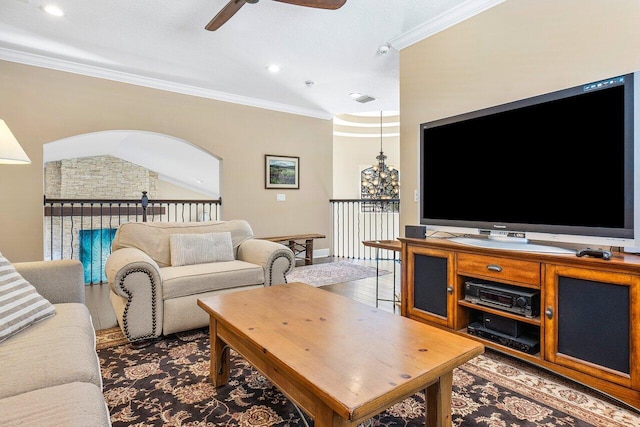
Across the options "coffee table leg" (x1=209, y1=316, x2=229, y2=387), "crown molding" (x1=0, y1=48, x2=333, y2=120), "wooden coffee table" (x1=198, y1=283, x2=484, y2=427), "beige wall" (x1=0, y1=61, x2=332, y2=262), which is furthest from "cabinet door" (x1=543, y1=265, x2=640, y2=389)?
"crown molding" (x1=0, y1=48, x2=333, y2=120)

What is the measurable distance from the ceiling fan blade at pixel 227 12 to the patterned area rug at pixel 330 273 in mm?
2848

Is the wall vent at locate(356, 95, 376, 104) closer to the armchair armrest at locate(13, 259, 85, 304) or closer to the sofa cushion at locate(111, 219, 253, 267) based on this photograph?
the sofa cushion at locate(111, 219, 253, 267)

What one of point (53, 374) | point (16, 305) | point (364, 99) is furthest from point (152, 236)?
point (364, 99)

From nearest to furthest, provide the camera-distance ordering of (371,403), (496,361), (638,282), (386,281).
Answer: (371,403), (638,282), (496,361), (386,281)

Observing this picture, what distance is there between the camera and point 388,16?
298 centimetres

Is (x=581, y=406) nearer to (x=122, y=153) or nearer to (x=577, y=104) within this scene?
(x=577, y=104)

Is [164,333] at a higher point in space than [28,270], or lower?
lower

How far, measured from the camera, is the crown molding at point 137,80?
3756 millimetres

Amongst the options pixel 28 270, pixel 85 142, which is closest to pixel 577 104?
pixel 28 270

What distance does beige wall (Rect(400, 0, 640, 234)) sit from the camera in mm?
2072

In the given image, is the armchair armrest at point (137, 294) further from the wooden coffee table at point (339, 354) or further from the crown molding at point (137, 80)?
the crown molding at point (137, 80)

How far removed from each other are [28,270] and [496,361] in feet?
9.27

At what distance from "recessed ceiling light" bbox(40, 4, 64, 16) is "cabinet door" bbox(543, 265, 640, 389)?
13.7ft

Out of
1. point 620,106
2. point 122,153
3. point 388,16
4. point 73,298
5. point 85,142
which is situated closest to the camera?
point 620,106
